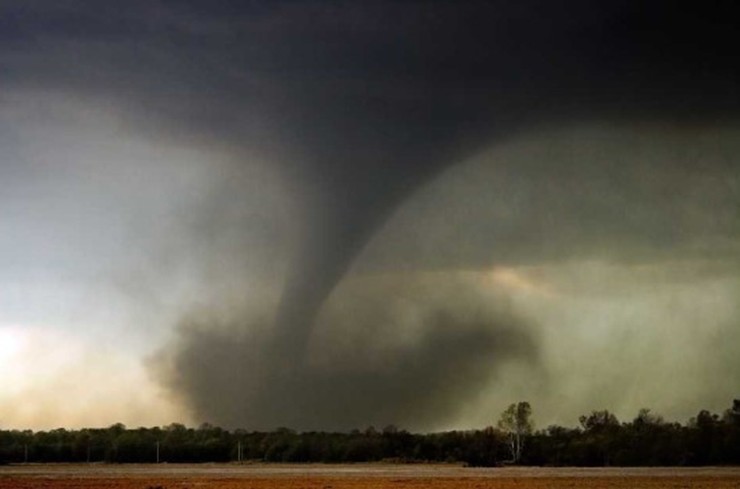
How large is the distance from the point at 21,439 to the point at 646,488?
145 meters

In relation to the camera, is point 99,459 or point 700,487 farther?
point 99,459

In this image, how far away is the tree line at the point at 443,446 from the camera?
13338 cm

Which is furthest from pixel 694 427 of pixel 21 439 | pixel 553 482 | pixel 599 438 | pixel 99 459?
pixel 21 439

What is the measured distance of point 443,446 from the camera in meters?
157

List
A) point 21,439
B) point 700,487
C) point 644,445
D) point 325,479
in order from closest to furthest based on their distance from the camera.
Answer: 1. point 700,487
2. point 325,479
3. point 644,445
4. point 21,439

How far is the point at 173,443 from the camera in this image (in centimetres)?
17300

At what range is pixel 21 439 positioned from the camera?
193 metres

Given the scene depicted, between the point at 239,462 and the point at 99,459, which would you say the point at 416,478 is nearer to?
the point at 239,462

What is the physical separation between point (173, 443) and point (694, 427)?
7937cm

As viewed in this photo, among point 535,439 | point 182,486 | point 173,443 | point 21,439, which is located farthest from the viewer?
point 21,439

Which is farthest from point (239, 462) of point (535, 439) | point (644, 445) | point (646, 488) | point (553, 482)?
point (646, 488)

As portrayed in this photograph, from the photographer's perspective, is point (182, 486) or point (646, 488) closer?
point (646, 488)

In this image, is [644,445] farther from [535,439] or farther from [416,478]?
[416,478]

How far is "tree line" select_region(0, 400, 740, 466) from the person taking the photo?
133375 millimetres
